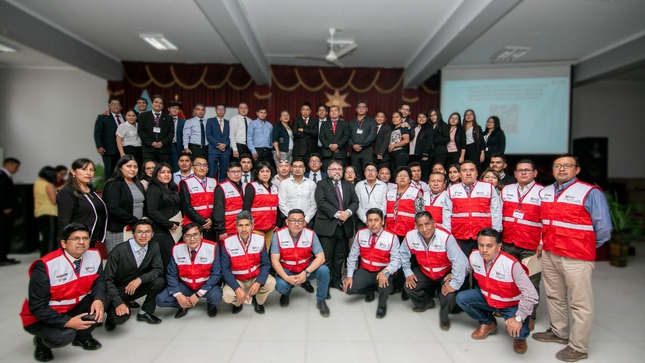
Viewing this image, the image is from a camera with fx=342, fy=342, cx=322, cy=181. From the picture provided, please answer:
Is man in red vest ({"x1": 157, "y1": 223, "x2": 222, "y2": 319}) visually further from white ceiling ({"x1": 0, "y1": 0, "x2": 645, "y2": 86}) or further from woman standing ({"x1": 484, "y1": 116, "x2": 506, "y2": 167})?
woman standing ({"x1": 484, "y1": 116, "x2": 506, "y2": 167})

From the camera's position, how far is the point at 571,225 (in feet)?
8.42

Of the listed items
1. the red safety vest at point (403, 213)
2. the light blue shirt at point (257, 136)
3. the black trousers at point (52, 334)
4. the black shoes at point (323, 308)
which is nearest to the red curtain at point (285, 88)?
the light blue shirt at point (257, 136)

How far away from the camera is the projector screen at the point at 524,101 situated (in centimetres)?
731

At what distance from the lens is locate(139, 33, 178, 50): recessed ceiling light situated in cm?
605

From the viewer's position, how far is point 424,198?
3.77m

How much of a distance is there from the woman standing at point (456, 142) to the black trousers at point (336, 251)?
→ 2.46m

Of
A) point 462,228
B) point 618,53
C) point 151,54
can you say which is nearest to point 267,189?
point 462,228

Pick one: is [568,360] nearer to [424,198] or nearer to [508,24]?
[424,198]

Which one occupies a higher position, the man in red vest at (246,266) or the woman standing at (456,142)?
the woman standing at (456,142)

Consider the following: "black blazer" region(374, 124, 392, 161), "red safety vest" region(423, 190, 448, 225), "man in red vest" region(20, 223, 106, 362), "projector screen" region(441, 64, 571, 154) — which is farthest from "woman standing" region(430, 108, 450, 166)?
"man in red vest" region(20, 223, 106, 362)

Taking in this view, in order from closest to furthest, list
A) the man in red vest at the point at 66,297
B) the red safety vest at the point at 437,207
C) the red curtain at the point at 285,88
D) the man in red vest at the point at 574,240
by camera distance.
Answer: the man in red vest at the point at 66,297
the man in red vest at the point at 574,240
the red safety vest at the point at 437,207
the red curtain at the point at 285,88

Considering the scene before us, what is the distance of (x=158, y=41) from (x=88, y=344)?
17.8ft

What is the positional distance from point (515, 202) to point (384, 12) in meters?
3.37

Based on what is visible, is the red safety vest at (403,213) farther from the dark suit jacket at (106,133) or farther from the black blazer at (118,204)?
the dark suit jacket at (106,133)
